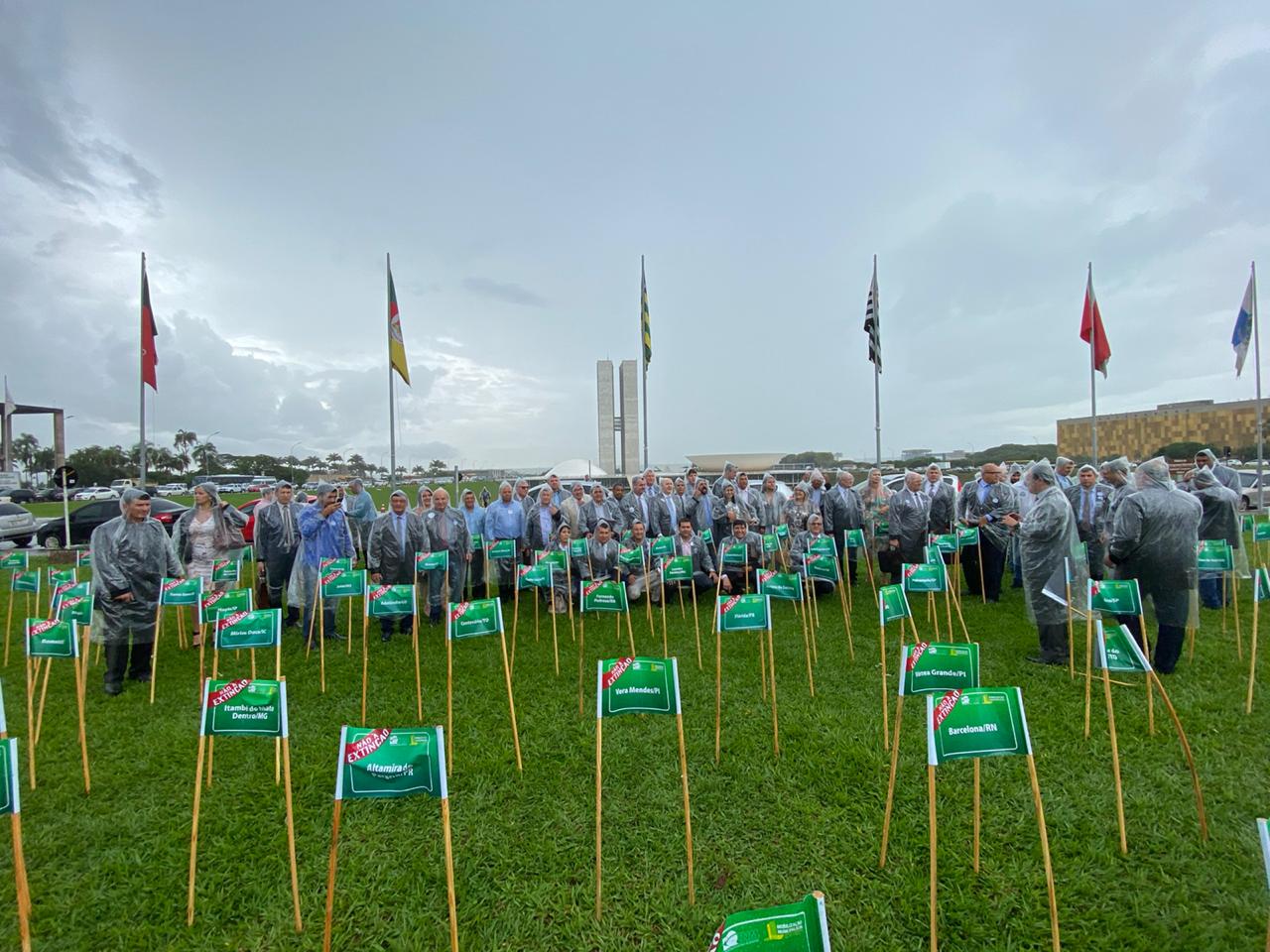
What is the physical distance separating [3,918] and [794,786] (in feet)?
14.7

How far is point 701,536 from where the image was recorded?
9.38 m

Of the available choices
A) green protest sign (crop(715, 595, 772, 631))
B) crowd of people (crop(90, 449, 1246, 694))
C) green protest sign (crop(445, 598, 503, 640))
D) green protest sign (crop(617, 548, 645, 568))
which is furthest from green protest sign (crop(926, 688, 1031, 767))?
green protest sign (crop(617, 548, 645, 568))

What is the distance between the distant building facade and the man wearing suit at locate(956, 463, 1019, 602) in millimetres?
49736

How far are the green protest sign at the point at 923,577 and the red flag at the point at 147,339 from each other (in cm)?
1575

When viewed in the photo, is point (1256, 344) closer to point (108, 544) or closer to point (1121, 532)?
point (1121, 532)

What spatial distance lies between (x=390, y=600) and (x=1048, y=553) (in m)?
6.60

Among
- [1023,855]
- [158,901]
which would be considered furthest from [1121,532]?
[158,901]

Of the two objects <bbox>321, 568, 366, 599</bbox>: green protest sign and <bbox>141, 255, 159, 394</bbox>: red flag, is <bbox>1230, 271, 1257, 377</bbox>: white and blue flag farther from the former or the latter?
<bbox>141, 255, 159, 394</bbox>: red flag

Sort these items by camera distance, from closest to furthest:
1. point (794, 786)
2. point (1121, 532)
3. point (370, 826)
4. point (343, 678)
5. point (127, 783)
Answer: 1. point (370, 826)
2. point (794, 786)
3. point (127, 783)
4. point (1121, 532)
5. point (343, 678)

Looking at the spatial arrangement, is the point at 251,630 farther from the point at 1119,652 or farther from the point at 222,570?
the point at 1119,652

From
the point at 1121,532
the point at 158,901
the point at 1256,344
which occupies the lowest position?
the point at 158,901

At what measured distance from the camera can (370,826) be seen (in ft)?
12.2

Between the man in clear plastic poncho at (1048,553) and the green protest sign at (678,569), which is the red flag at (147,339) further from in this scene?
the man in clear plastic poncho at (1048,553)

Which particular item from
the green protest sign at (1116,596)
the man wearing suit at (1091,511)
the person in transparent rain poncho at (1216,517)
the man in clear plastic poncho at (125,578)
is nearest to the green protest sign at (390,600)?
the man in clear plastic poncho at (125,578)
